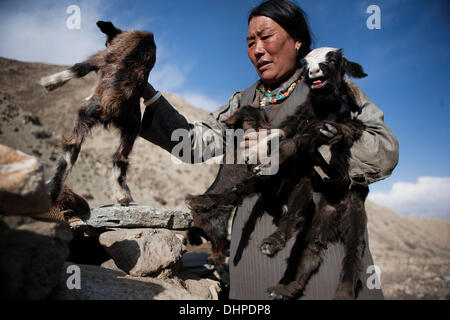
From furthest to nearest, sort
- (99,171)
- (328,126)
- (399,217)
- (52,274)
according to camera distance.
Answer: (399,217) < (99,171) < (328,126) < (52,274)

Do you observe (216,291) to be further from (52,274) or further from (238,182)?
(52,274)

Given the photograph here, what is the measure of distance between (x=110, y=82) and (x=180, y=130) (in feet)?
2.38

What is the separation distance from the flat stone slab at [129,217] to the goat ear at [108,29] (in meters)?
1.50

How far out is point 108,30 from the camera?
2.03 m

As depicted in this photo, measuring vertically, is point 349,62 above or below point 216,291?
above

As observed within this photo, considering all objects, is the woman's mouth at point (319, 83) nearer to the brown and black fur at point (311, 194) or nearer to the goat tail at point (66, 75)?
the brown and black fur at point (311, 194)

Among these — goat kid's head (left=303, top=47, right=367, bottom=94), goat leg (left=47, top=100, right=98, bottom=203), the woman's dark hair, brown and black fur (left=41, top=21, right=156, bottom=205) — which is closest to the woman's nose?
the woman's dark hair

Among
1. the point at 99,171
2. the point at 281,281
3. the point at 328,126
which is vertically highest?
the point at 99,171

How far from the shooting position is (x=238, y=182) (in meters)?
2.14

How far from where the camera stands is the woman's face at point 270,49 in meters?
2.36

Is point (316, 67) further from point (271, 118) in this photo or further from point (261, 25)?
point (261, 25)

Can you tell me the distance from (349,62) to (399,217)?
38.4m
